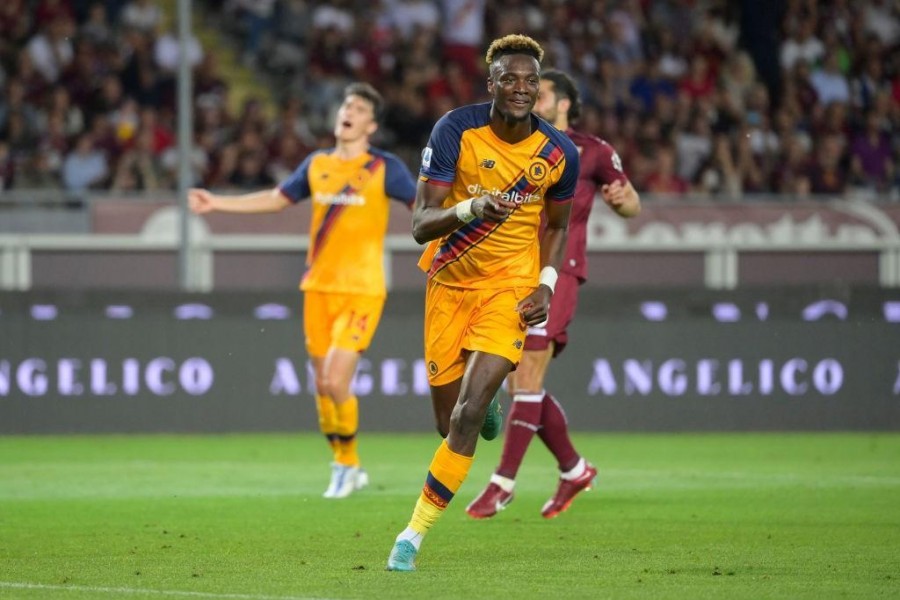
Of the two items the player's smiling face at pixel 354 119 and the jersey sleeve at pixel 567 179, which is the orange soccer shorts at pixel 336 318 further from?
the jersey sleeve at pixel 567 179

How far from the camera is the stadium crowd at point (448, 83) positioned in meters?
18.3

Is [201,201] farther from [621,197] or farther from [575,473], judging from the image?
[575,473]

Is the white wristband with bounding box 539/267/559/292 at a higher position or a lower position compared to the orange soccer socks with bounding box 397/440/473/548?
higher

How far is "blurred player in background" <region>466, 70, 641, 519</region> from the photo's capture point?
31.9 feet

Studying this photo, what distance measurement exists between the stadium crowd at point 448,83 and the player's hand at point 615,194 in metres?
8.87

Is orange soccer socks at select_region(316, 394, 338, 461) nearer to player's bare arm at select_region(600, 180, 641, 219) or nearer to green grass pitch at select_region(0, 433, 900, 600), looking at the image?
green grass pitch at select_region(0, 433, 900, 600)

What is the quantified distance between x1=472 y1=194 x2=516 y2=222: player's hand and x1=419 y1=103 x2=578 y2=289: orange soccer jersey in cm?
56

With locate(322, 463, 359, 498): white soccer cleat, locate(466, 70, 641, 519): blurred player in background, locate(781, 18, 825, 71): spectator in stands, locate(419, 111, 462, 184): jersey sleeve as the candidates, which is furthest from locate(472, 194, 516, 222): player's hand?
locate(781, 18, 825, 71): spectator in stands

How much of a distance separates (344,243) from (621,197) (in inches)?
90.9

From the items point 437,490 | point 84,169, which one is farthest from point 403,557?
point 84,169

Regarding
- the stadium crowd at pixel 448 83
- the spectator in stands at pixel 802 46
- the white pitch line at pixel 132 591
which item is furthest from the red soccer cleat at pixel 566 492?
the spectator in stands at pixel 802 46

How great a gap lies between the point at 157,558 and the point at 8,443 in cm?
689

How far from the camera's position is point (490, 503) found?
955 cm

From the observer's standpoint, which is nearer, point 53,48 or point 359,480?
point 359,480
